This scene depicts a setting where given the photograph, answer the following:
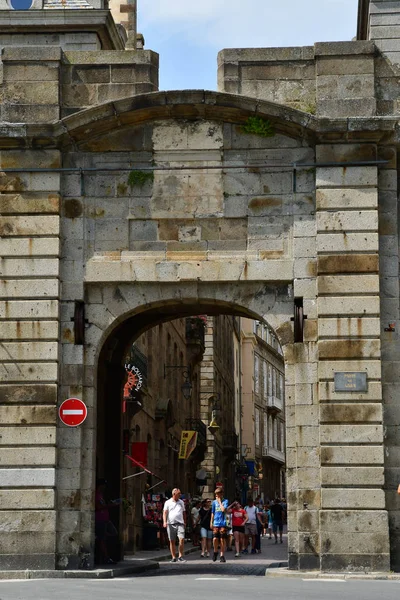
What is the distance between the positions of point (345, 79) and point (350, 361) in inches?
174

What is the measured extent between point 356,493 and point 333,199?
4466 millimetres

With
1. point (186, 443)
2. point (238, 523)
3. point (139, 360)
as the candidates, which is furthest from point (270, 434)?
point (238, 523)

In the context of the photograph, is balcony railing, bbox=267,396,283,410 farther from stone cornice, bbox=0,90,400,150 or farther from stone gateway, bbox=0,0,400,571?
stone cornice, bbox=0,90,400,150

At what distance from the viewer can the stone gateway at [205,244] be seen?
1916 cm

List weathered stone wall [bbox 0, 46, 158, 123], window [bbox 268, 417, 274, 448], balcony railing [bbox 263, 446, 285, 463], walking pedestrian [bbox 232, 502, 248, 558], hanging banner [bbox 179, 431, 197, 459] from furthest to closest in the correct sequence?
window [bbox 268, 417, 274, 448] < balcony railing [bbox 263, 446, 285, 463] < hanging banner [bbox 179, 431, 197, 459] < walking pedestrian [bbox 232, 502, 248, 558] < weathered stone wall [bbox 0, 46, 158, 123]

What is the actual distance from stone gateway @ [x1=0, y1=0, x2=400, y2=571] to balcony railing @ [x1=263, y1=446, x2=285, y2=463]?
201 ft

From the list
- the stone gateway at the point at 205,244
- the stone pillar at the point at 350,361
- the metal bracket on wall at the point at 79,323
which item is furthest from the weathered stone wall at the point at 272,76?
the metal bracket on wall at the point at 79,323

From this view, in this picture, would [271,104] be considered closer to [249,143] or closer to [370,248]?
[249,143]

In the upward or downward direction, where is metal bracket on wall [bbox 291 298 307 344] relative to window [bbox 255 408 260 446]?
downward

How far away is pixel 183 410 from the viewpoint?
47188 mm

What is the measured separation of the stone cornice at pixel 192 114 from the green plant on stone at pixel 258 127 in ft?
0.33

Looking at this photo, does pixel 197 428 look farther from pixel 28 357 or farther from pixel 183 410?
pixel 28 357

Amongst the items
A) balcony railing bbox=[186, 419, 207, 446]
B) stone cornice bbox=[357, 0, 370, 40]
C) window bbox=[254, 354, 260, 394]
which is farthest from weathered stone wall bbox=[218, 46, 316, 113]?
window bbox=[254, 354, 260, 394]

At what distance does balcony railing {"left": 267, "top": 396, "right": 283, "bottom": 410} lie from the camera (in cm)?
8438
